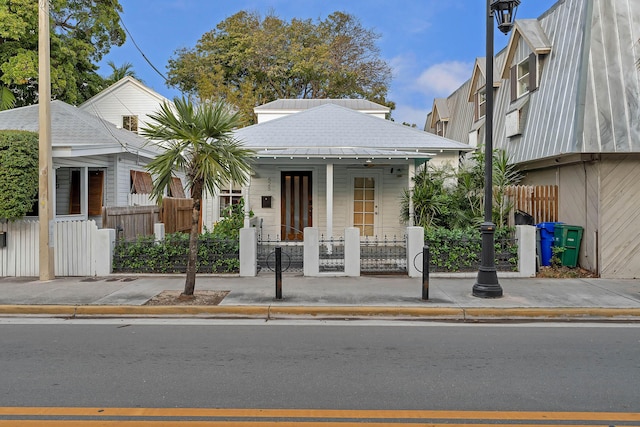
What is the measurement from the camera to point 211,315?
789cm

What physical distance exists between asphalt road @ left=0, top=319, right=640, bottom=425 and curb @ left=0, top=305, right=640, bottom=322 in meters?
0.45

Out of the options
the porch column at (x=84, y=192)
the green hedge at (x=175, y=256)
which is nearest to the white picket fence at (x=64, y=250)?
the green hedge at (x=175, y=256)

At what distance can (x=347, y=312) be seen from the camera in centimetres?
786

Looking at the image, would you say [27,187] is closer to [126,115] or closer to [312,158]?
[312,158]

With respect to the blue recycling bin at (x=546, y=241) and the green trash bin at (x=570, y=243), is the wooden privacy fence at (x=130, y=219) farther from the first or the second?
the green trash bin at (x=570, y=243)

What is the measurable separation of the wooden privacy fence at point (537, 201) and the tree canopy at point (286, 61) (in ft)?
74.1


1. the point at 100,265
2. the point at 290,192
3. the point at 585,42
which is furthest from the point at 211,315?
the point at 585,42

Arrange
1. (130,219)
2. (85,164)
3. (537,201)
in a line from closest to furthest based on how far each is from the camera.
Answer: (537,201), (85,164), (130,219)

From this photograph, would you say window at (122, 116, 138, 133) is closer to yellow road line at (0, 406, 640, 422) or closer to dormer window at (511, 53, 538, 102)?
dormer window at (511, 53, 538, 102)

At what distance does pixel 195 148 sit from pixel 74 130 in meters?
8.68

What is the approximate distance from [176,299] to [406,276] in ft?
17.0

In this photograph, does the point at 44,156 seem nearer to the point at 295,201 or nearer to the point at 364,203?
the point at 295,201

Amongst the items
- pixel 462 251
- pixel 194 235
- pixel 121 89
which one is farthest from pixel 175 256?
pixel 121 89

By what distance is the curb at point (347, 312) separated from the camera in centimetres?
781
